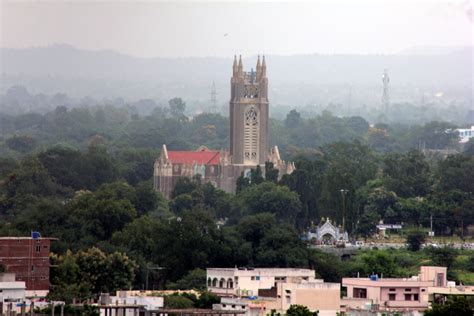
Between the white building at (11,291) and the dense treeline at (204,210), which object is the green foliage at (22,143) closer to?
the dense treeline at (204,210)

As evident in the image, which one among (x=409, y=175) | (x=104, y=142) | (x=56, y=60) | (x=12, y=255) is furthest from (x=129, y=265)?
(x=56, y=60)

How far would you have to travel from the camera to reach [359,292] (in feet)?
192

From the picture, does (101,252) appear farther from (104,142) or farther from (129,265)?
(104,142)

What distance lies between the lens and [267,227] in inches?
2906

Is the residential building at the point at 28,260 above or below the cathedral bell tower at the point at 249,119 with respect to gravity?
below

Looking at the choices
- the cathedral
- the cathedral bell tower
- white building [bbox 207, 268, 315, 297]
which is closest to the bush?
white building [bbox 207, 268, 315, 297]

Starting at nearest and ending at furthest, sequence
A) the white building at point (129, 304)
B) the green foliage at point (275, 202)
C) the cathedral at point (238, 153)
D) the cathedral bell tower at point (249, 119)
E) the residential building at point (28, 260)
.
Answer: the white building at point (129, 304)
the residential building at point (28, 260)
the green foliage at point (275, 202)
the cathedral at point (238, 153)
the cathedral bell tower at point (249, 119)

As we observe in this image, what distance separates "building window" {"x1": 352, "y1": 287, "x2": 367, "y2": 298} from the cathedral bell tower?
46.3m

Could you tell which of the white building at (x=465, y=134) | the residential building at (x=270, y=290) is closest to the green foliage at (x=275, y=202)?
the residential building at (x=270, y=290)

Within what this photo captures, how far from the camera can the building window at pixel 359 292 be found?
5809 centimetres

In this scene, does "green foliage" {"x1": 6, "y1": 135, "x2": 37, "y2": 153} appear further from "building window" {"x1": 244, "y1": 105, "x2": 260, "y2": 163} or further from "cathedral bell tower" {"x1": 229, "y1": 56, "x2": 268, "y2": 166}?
"building window" {"x1": 244, "y1": 105, "x2": 260, "y2": 163}

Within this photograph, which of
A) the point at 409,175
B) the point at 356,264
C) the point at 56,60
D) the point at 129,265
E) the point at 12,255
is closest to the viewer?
the point at 12,255

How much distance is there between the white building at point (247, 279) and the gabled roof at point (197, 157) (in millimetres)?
42994

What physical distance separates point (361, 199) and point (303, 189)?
4.15m
